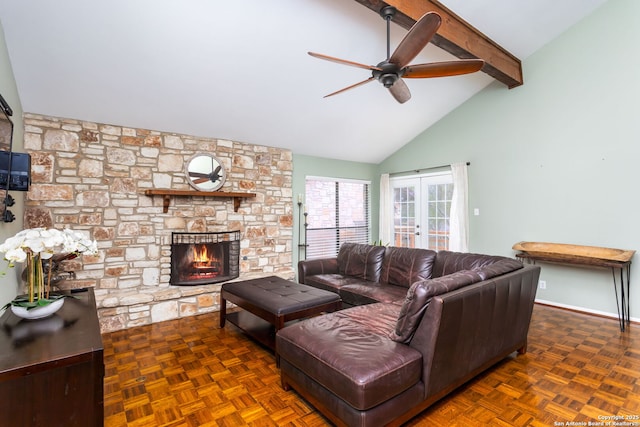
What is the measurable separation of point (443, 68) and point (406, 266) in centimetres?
205

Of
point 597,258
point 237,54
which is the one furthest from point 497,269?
point 237,54

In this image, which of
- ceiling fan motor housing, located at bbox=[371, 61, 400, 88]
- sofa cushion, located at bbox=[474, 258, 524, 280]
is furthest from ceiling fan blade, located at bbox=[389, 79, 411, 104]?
sofa cushion, located at bbox=[474, 258, 524, 280]

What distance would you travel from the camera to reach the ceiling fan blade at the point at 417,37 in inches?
70.5

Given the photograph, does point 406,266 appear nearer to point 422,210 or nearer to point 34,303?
point 422,210

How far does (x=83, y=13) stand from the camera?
92.7 inches

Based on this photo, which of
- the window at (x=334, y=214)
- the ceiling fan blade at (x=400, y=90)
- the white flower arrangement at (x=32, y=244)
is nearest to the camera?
the white flower arrangement at (x=32, y=244)

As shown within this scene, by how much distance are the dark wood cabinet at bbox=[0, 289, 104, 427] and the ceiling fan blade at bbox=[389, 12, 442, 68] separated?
7.60ft

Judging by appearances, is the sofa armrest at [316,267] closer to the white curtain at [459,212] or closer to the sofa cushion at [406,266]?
the sofa cushion at [406,266]

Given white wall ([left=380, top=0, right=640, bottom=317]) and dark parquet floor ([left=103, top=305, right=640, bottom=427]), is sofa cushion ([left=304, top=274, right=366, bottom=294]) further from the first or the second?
white wall ([left=380, top=0, right=640, bottom=317])

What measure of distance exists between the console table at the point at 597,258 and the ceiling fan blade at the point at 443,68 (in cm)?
262

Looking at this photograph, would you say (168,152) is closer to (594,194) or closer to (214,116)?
(214,116)

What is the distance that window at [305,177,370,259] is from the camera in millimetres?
5406

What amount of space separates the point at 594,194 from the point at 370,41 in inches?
125

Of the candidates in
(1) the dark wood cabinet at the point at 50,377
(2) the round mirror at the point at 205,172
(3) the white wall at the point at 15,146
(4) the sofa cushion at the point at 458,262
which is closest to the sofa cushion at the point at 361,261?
(4) the sofa cushion at the point at 458,262
